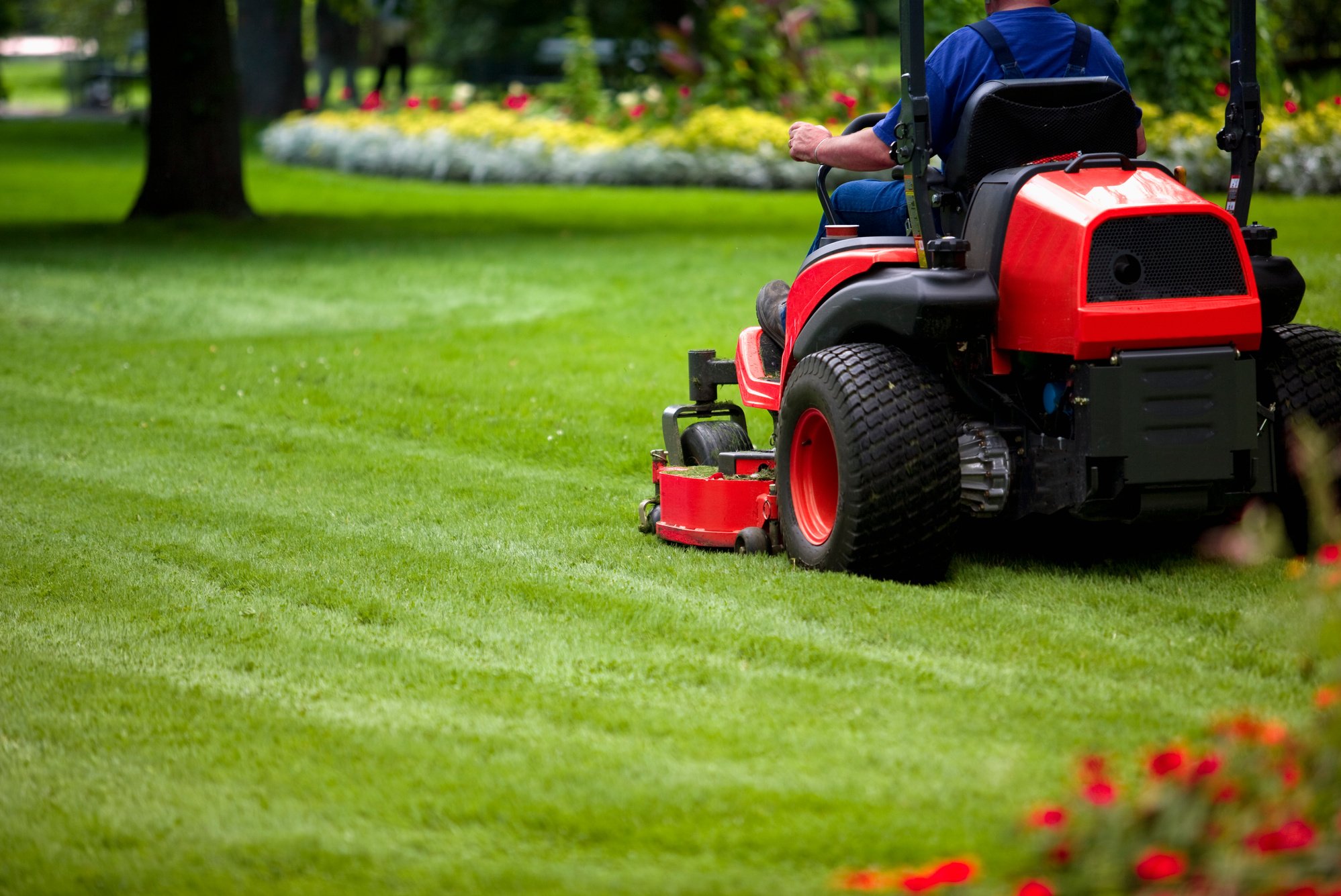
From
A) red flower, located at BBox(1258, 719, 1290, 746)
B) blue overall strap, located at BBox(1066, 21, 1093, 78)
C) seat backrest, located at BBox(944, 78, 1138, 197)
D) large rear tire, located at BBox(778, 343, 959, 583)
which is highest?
blue overall strap, located at BBox(1066, 21, 1093, 78)

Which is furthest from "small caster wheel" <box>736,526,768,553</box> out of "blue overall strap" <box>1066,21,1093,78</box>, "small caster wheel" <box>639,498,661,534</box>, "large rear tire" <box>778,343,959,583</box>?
"blue overall strap" <box>1066,21,1093,78</box>

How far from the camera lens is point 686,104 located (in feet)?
72.0

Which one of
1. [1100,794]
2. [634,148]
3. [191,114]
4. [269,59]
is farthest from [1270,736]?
[269,59]

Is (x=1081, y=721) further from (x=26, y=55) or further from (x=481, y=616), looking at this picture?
(x=26, y=55)

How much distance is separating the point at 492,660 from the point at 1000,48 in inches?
90.5

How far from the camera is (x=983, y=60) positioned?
16.3 ft

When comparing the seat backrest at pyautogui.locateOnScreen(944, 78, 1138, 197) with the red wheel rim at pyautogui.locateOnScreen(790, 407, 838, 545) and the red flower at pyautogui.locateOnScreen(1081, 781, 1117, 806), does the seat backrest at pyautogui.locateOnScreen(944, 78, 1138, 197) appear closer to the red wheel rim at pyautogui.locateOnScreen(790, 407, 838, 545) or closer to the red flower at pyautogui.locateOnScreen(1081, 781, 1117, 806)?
the red wheel rim at pyautogui.locateOnScreen(790, 407, 838, 545)

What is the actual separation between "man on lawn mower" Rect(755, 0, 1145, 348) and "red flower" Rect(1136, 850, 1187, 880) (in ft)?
9.69

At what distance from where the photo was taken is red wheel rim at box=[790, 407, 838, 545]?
5.20 meters

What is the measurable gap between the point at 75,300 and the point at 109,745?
30.0 feet

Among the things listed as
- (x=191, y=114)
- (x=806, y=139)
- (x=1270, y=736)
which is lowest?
(x=191, y=114)

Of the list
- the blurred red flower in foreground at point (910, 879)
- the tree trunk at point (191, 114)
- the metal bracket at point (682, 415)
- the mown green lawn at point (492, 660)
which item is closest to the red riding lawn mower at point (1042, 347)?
the mown green lawn at point (492, 660)

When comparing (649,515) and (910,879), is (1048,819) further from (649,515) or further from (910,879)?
(649,515)

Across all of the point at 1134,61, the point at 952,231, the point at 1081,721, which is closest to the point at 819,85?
the point at 1134,61
